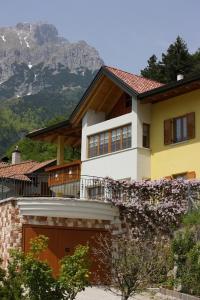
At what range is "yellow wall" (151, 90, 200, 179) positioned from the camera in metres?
27.0

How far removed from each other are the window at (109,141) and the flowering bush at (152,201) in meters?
4.52

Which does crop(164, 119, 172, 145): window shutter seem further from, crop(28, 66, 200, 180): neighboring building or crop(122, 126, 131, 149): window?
crop(122, 126, 131, 149): window

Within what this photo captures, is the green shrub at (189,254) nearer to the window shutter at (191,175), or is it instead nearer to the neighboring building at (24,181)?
the window shutter at (191,175)

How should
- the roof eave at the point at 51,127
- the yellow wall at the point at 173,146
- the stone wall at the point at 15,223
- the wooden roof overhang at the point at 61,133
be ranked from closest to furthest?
the stone wall at the point at 15,223, the yellow wall at the point at 173,146, the roof eave at the point at 51,127, the wooden roof overhang at the point at 61,133

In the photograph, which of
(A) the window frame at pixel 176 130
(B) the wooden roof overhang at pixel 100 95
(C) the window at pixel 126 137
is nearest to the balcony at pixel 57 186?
(C) the window at pixel 126 137

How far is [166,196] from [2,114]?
128484mm

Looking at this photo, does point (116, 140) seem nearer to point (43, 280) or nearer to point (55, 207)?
point (55, 207)

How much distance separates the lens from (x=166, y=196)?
2455 cm

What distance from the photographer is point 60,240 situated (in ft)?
78.9

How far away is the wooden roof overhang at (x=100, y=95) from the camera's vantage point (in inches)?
1225

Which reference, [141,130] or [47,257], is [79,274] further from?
[141,130]

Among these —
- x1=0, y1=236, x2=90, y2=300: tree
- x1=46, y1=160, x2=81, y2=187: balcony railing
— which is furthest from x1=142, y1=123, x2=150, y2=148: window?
x1=0, y1=236, x2=90, y2=300: tree

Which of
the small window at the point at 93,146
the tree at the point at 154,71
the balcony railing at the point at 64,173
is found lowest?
the balcony railing at the point at 64,173

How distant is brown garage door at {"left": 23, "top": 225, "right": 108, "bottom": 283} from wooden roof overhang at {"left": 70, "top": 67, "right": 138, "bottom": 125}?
899 cm
